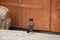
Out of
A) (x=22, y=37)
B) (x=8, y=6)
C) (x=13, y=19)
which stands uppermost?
(x=8, y=6)

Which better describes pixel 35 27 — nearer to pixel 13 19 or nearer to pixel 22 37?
pixel 13 19

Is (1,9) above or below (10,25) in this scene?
above

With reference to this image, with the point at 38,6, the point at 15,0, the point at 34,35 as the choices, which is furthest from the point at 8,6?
the point at 34,35

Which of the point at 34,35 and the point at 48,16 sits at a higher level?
the point at 48,16

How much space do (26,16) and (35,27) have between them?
0.95 ft

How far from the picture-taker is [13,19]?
4.51m

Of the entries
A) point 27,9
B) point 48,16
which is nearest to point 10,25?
point 27,9

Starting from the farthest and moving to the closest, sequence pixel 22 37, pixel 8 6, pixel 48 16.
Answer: pixel 8 6
pixel 48 16
pixel 22 37

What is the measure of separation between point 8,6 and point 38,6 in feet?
2.16

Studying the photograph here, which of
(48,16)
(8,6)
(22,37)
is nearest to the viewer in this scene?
(22,37)

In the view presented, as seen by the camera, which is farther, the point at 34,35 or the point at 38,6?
the point at 38,6

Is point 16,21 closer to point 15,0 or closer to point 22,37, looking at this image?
point 15,0

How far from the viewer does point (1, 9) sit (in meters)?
4.31

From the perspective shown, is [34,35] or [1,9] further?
[1,9]
